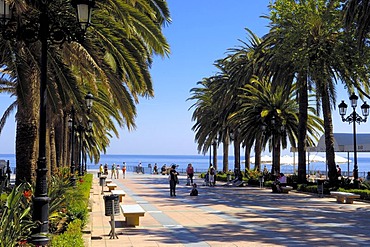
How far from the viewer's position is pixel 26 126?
1344cm

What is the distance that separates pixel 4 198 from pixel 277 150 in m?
29.2

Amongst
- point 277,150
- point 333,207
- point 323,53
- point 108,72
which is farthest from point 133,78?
point 277,150

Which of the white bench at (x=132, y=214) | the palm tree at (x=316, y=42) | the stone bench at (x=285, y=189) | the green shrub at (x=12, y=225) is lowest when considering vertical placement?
the stone bench at (x=285, y=189)

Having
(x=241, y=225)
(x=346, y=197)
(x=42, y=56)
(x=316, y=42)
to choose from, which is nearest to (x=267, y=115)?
(x=316, y=42)

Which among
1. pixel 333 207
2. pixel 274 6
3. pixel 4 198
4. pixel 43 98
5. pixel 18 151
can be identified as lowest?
pixel 333 207

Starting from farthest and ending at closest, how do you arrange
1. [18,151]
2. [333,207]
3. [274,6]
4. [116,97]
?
1. [274,6]
2. [333,207]
3. [116,97]
4. [18,151]

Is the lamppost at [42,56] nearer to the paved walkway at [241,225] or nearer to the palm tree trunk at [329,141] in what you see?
the paved walkway at [241,225]

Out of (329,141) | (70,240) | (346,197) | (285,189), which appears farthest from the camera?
(329,141)

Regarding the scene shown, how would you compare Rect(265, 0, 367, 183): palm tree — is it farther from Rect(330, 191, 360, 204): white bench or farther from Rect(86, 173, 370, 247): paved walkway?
Rect(86, 173, 370, 247): paved walkway

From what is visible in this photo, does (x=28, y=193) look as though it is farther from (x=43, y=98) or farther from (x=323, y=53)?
(x=323, y=53)

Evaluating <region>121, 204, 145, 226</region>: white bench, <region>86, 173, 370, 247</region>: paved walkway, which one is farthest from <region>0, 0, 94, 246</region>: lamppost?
<region>121, 204, 145, 226</region>: white bench

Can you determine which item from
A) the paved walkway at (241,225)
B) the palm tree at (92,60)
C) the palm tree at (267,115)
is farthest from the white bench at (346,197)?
the palm tree at (267,115)

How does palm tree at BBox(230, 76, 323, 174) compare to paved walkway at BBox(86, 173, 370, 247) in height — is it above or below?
above

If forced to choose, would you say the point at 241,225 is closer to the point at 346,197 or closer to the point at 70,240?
the point at 70,240
